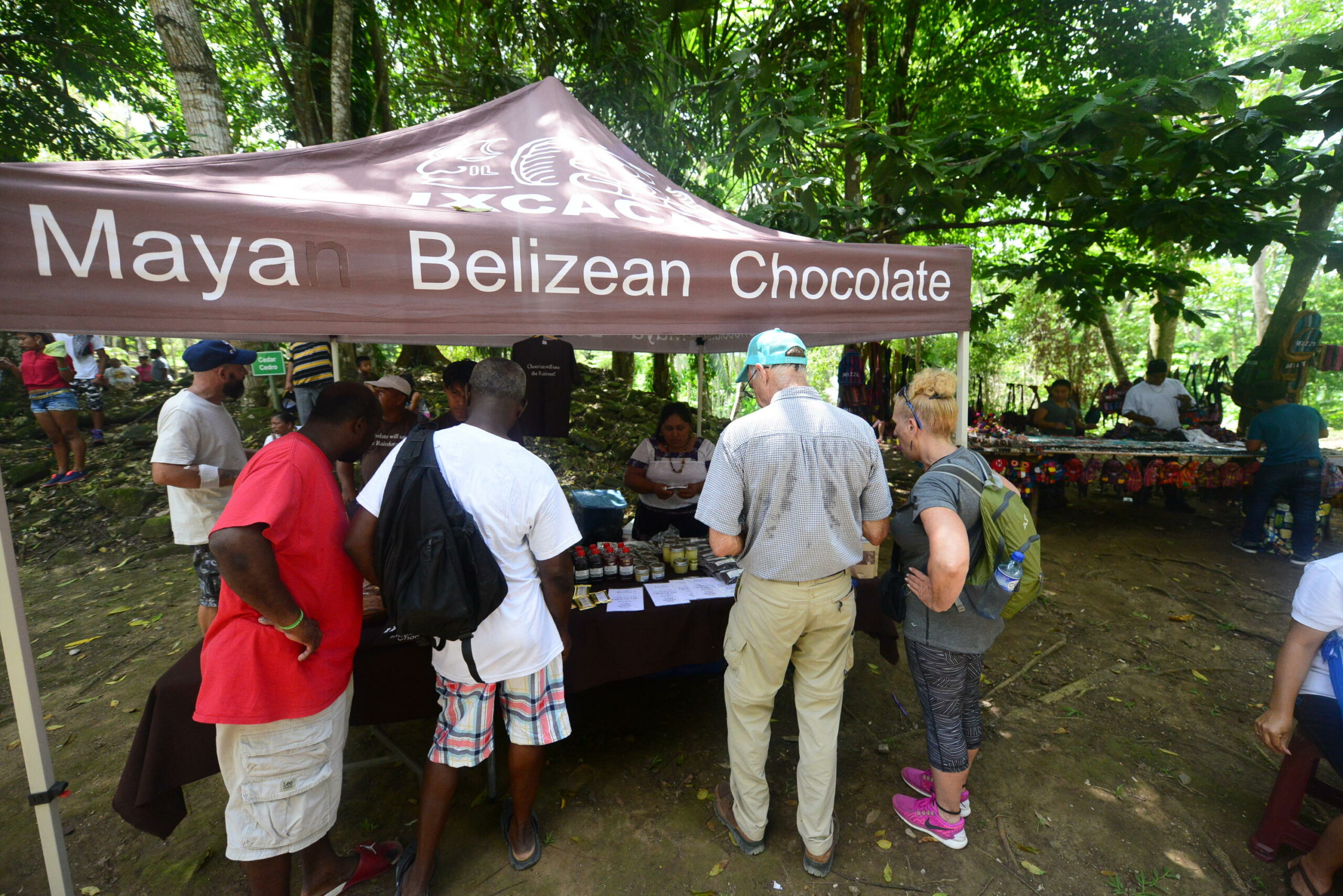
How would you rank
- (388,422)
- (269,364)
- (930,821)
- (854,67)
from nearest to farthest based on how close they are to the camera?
(930,821), (269,364), (388,422), (854,67)

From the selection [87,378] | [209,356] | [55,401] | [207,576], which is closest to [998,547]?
[207,576]

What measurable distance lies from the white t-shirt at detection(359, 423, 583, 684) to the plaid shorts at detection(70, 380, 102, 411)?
1039cm

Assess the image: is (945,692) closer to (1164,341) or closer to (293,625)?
(293,625)

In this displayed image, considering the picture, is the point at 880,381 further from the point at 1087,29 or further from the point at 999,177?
the point at 1087,29

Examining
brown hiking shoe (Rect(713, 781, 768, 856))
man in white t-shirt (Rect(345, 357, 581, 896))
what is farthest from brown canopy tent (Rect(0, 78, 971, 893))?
brown hiking shoe (Rect(713, 781, 768, 856))

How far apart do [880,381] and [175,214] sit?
8.36 metres

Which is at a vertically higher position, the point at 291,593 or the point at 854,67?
the point at 854,67

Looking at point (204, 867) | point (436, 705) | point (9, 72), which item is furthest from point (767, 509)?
point (9, 72)

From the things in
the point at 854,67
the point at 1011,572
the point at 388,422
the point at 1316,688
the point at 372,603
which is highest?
the point at 854,67

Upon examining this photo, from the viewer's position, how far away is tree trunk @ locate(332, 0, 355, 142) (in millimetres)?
6320

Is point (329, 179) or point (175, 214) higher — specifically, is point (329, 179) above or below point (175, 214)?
above

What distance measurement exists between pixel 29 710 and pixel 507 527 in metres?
1.69

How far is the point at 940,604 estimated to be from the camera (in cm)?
201

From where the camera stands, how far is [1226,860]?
90.9 inches
